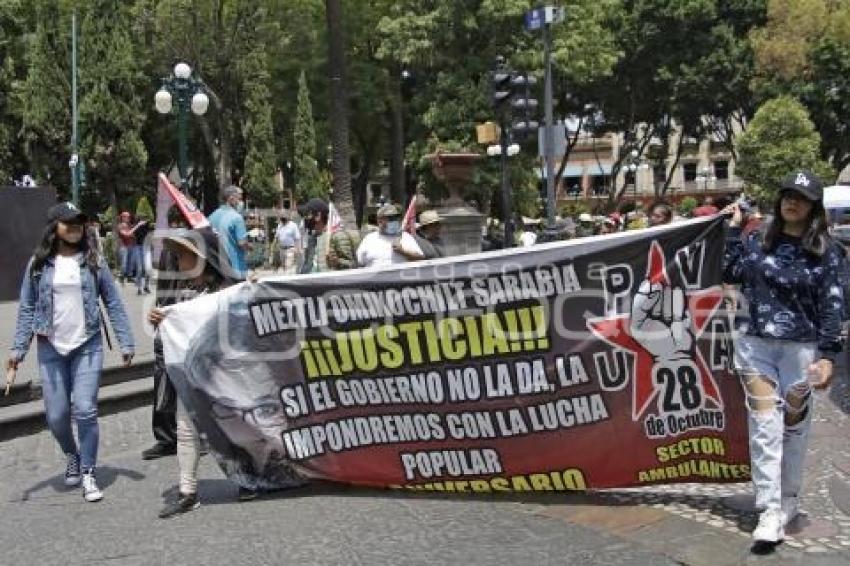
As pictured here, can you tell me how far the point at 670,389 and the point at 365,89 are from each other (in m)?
31.3

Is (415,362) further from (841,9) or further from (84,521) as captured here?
(841,9)

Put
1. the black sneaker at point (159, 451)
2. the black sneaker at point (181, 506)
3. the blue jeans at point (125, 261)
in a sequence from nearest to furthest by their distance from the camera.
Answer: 1. the black sneaker at point (181, 506)
2. the black sneaker at point (159, 451)
3. the blue jeans at point (125, 261)

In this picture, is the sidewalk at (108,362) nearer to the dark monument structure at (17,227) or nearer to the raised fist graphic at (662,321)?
the dark monument structure at (17,227)

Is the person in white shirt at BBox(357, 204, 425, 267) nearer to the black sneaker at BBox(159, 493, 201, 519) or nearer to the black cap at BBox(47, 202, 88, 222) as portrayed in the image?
the black cap at BBox(47, 202, 88, 222)

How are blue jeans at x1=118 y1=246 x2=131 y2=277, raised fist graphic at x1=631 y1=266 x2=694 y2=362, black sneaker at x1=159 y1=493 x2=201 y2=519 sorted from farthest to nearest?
blue jeans at x1=118 y1=246 x2=131 y2=277
black sneaker at x1=159 y1=493 x2=201 y2=519
raised fist graphic at x1=631 y1=266 x2=694 y2=362

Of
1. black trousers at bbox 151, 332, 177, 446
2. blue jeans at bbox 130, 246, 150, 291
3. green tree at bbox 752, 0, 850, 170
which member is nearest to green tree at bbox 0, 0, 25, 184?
blue jeans at bbox 130, 246, 150, 291

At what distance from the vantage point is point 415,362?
5426 mm

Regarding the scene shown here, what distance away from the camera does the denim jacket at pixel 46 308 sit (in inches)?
232

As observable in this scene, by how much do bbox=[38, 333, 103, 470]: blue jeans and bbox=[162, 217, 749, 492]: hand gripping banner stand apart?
730 millimetres

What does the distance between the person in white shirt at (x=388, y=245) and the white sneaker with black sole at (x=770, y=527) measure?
4633 millimetres

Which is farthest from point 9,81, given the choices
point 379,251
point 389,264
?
point 389,264

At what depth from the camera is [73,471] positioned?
6242 millimetres

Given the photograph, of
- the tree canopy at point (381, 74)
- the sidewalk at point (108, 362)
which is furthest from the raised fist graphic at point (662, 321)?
the tree canopy at point (381, 74)

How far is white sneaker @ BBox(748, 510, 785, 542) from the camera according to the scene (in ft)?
14.5
